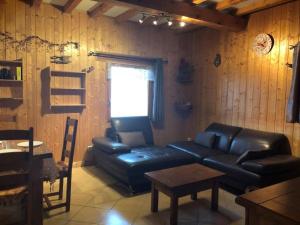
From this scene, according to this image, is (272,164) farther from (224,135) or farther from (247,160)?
(224,135)

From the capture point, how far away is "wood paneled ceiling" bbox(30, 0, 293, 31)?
3.30m

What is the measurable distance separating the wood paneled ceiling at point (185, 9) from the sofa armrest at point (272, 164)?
83.8 inches

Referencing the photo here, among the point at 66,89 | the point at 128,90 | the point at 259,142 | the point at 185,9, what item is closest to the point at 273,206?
the point at 259,142

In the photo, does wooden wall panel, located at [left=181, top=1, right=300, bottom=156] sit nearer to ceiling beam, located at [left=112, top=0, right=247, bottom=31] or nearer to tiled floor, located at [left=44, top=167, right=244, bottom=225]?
ceiling beam, located at [left=112, top=0, right=247, bottom=31]

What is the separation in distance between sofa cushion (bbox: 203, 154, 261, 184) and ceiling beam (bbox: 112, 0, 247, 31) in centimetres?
203

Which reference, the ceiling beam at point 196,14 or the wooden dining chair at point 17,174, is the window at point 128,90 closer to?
the ceiling beam at point 196,14

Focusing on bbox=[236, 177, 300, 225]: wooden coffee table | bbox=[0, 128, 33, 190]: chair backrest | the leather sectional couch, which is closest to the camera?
bbox=[236, 177, 300, 225]: wooden coffee table

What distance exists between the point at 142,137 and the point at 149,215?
1.90 metres

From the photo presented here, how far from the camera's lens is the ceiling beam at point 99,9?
381 centimetres

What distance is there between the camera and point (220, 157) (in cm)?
363

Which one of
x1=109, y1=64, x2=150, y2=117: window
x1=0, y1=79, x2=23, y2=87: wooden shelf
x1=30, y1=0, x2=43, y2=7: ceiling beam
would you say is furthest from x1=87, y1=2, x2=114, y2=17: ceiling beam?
x1=0, y1=79, x2=23, y2=87: wooden shelf

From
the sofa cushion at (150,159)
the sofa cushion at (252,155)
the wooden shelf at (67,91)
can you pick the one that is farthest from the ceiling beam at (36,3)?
the sofa cushion at (252,155)

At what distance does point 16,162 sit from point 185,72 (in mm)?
3905

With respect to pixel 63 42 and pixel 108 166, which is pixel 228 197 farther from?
pixel 63 42
